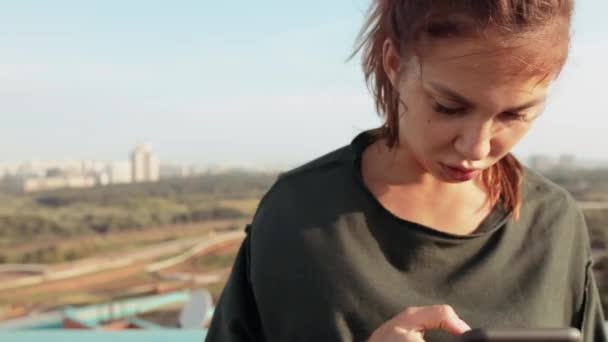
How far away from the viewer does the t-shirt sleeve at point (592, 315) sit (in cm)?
69

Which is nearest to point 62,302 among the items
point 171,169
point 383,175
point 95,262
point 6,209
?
point 95,262

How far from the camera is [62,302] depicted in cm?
995

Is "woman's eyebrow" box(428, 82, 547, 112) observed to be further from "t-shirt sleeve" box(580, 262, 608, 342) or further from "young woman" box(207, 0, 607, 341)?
"t-shirt sleeve" box(580, 262, 608, 342)

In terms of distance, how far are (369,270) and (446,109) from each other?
0.20 m

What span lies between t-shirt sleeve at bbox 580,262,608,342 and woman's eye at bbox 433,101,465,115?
306 mm

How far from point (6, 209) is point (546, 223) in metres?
12.0

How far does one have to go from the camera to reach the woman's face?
534 mm

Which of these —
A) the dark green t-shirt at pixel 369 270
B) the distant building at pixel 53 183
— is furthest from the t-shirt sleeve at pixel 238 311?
the distant building at pixel 53 183

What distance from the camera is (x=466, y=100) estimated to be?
54 centimetres

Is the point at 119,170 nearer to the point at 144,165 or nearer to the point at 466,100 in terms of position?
the point at 144,165

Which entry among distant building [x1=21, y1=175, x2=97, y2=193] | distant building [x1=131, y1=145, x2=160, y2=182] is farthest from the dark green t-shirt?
distant building [x1=131, y1=145, x2=160, y2=182]

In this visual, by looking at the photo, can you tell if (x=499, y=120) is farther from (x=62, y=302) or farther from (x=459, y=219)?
(x=62, y=302)

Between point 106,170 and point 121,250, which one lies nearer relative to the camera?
point 121,250

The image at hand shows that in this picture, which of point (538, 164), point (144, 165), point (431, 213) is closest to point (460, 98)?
point (431, 213)
